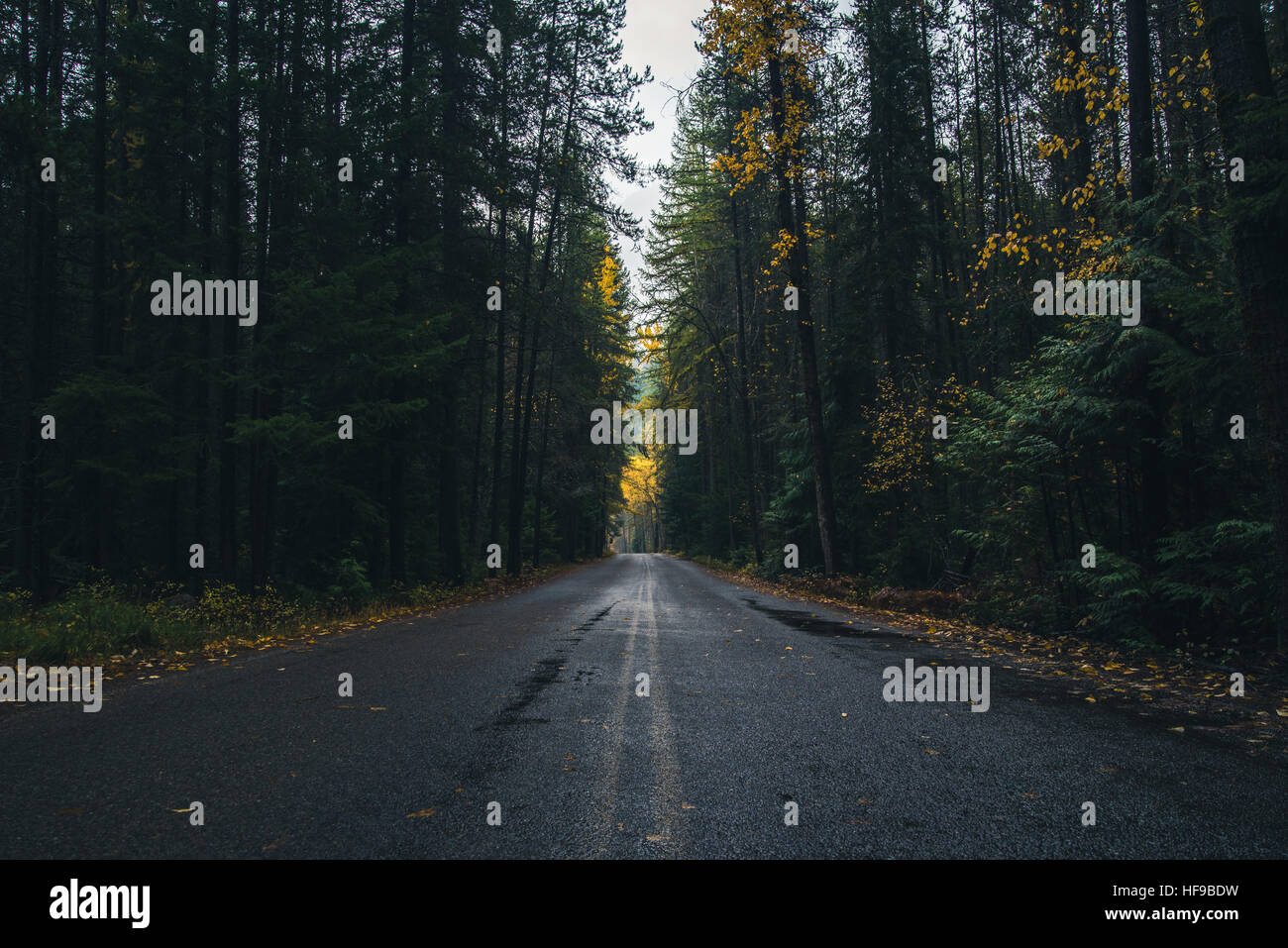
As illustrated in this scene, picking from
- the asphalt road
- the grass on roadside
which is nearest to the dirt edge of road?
the asphalt road

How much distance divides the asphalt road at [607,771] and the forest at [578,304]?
4.55 meters

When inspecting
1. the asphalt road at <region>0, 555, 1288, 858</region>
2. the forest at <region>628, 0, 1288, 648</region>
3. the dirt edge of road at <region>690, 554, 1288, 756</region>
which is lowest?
the dirt edge of road at <region>690, 554, 1288, 756</region>

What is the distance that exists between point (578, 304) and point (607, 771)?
A: 957 inches

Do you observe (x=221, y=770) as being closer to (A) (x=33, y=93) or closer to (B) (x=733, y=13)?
(A) (x=33, y=93)

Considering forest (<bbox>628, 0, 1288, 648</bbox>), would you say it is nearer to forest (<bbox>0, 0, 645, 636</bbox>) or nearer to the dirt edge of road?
the dirt edge of road

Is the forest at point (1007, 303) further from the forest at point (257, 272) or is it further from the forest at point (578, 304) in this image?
the forest at point (257, 272)

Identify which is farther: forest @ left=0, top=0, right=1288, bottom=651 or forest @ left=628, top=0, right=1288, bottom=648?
forest @ left=0, top=0, right=1288, bottom=651

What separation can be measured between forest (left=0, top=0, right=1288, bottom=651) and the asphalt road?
4.55 meters

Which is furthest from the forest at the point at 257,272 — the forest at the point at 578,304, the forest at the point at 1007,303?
the forest at the point at 1007,303

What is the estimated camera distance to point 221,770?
4.03 metres

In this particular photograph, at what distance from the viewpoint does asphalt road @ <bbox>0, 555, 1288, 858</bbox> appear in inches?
123

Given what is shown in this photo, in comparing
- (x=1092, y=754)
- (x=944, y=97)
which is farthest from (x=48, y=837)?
(x=944, y=97)

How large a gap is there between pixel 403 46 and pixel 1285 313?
18659 millimetres

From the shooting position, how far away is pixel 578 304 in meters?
26.5
